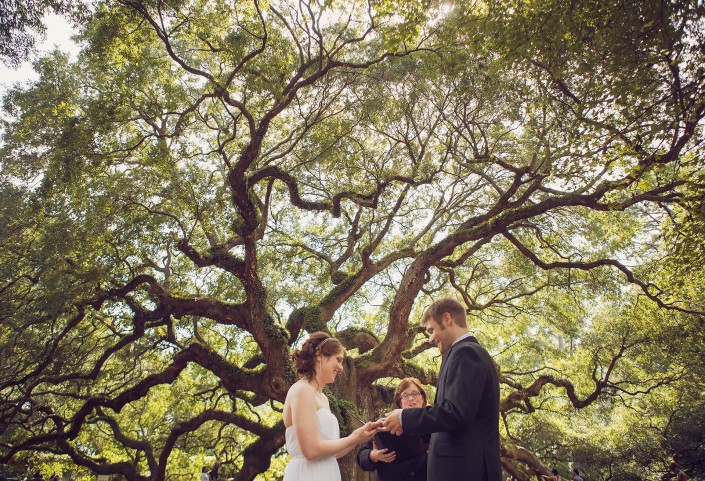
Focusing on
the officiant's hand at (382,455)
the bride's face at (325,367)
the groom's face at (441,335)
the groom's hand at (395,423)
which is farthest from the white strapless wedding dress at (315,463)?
the groom's face at (441,335)

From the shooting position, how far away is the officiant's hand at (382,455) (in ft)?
10.9

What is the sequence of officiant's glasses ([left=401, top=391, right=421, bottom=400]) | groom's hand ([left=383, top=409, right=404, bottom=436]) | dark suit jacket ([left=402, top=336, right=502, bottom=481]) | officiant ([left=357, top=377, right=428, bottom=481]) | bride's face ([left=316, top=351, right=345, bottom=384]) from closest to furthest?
dark suit jacket ([left=402, top=336, right=502, bottom=481]), groom's hand ([left=383, top=409, right=404, bottom=436]), bride's face ([left=316, top=351, right=345, bottom=384]), officiant ([left=357, top=377, right=428, bottom=481]), officiant's glasses ([left=401, top=391, right=421, bottom=400])

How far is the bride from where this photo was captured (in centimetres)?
290

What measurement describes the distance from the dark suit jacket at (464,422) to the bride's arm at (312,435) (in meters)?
0.50

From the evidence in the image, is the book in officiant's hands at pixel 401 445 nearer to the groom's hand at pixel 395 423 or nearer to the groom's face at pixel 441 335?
the groom's hand at pixel 395 423

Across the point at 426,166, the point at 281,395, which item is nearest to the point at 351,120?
the point at 426,166

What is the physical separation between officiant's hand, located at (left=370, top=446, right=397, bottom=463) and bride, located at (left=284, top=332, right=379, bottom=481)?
1.18 feet

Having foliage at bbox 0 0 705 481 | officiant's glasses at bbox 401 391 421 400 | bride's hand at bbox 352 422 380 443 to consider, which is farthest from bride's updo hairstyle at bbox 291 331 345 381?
foliage at bbox 0 0 705 481

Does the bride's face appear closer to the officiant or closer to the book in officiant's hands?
the book in officiant's hands

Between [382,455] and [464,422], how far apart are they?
3.94 feet

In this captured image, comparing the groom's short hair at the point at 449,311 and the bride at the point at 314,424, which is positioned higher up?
the groom's short hair at the point at 449,311

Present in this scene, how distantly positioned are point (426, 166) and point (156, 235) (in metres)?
6.25

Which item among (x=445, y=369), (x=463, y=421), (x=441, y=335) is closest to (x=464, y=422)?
(x=463, y=421)

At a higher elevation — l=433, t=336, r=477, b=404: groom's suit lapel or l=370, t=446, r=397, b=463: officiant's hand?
l=433, t=336, r=477, b=404: groom's suit lapel
